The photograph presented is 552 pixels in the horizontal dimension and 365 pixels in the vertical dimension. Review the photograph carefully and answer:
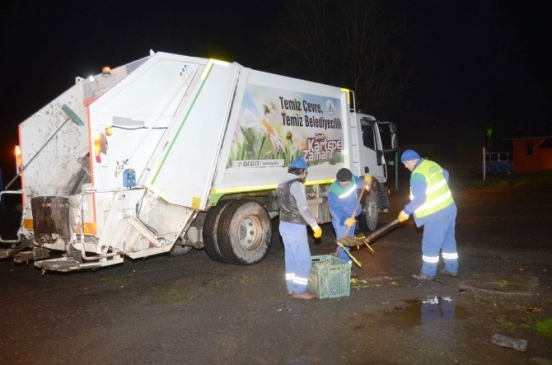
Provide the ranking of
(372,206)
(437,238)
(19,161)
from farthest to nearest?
(372,206), (19,161), (437,238)

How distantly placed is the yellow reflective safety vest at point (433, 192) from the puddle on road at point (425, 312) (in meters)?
1.16

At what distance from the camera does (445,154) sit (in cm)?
6475

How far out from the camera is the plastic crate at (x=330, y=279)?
5.45m

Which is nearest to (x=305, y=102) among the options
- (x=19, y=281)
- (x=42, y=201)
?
(x=42, y=201)

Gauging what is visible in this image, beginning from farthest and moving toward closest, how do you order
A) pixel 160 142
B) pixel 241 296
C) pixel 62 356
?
pixel 160 142
pixel 241 296
pixel 62 356

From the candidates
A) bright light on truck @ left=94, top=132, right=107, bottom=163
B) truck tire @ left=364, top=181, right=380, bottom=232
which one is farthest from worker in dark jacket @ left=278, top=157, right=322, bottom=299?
truck tire @ left=364, top=181, right=380, bottom=232

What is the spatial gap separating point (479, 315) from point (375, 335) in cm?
123

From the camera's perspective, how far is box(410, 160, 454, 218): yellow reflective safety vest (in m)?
6.08

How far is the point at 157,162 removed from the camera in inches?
243

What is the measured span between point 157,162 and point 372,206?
5.55 meters

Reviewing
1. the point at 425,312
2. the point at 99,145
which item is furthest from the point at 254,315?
the point at 99,145

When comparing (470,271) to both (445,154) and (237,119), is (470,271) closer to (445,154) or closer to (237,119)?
(237,119)

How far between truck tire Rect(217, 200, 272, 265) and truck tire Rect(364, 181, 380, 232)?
10.4 feet

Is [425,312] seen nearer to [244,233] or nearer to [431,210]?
[431,210]
